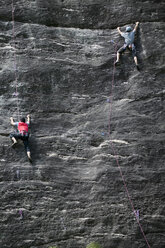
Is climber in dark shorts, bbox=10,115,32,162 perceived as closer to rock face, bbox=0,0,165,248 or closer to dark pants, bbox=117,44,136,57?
rock face, bbox=0,0,165,248

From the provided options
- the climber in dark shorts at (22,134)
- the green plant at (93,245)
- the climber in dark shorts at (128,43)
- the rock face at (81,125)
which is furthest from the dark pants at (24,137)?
the climber in dark shorts at (128,43)

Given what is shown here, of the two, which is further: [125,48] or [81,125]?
[125,48]

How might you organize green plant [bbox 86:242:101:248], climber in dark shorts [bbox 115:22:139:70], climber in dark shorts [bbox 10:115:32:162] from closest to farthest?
green plant [bbox 86:242:101:248] → climber in dark shorts [bbox 10:115:32:162] → climber in dark shorts [bbox 115:22:139:70]

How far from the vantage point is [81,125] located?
11.4m

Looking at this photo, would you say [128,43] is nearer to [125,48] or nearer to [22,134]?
[125,48]

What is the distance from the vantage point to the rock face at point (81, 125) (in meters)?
10.7

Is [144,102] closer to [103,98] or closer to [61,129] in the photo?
[103,98]

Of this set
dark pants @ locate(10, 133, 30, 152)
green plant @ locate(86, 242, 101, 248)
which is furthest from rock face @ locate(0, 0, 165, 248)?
dark pants @ locate(10, 133, 30, 152)

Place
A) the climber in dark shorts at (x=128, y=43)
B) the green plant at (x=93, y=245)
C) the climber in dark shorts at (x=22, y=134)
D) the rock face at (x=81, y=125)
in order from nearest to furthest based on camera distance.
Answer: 1. the green plant at (x=93, y=245)
2. the rock face at (x=81, y=125)
3. the climber in dark shorts at (x=22, y=134)
4. the climber in dark shorts at (x=128, y=43)

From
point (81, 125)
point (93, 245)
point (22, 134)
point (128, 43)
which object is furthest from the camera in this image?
point (128, 43)

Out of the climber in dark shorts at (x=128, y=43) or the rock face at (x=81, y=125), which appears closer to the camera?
the rock face at (x=81, y=125)

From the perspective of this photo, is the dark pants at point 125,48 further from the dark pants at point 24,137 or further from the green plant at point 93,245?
the green plant at point 93,245

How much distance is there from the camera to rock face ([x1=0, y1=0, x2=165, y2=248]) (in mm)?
10656

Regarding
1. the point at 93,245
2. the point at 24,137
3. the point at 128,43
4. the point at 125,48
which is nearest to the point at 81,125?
the point at 24,137
